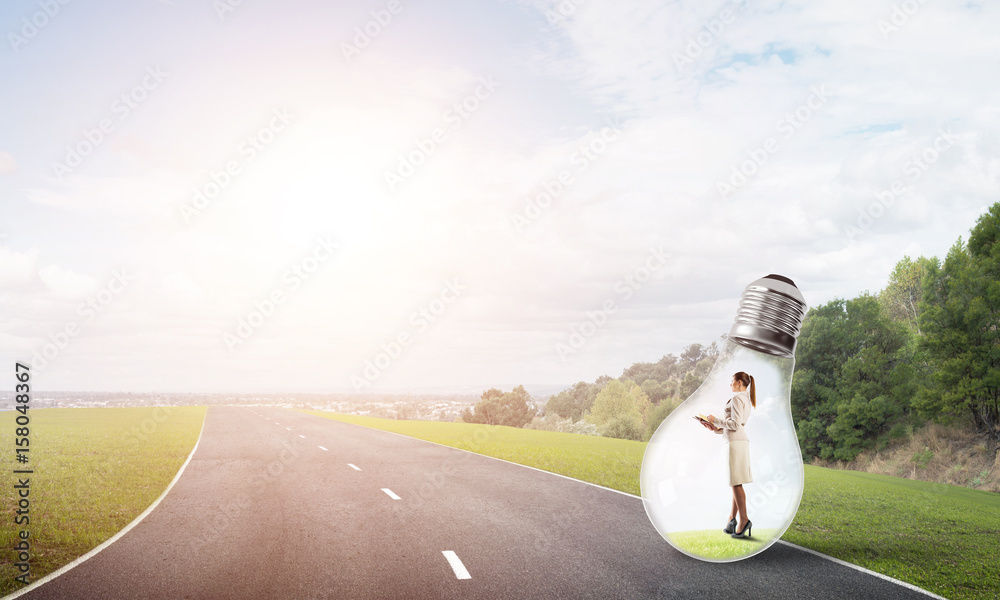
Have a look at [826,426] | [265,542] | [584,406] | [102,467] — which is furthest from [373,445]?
[584,406]

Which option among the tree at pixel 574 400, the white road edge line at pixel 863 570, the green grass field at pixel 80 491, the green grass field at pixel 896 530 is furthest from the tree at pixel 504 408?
the white road edge line at pixel 863 570

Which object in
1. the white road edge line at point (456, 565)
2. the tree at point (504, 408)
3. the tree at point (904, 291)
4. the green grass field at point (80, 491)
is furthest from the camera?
the tree at point (504, 408)

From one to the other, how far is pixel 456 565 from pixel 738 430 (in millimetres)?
3860

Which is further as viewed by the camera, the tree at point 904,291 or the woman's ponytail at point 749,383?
the tree at point 904,291

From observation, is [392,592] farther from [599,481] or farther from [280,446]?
[280,446]

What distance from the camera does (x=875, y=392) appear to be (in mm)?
44469

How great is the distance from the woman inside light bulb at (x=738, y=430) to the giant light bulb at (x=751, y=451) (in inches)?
1.2

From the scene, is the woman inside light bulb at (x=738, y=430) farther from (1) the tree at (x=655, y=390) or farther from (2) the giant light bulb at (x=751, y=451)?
(1) the tree at (x=655, y=390)

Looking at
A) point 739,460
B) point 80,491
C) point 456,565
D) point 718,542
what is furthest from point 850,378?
point 739,460

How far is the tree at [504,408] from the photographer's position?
81750mm

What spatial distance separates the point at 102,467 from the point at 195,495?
8311 mm

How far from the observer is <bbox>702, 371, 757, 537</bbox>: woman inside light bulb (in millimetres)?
4191

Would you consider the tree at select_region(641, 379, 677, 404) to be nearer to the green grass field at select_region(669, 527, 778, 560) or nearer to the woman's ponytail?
the green grass field at select_region(669, 527, 778, 560)

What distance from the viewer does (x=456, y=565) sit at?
273 inches
